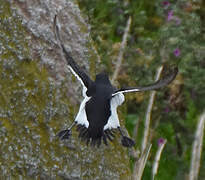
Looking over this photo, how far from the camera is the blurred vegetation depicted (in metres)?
4.12

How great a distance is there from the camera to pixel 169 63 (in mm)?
4172

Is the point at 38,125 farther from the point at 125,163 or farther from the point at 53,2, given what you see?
the point at 53,2

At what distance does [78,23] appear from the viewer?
333 cm

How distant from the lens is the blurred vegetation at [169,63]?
412 cm

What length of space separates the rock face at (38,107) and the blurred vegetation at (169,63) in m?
0.94

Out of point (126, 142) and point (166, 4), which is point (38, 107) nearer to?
point (126, 142)

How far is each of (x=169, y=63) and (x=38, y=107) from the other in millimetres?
1562

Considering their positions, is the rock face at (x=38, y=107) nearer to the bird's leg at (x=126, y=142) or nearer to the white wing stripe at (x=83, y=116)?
the bird's leg at (x=126, y=142)

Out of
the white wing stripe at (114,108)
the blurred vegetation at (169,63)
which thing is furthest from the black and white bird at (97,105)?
the blurred vegetation at (169,63)

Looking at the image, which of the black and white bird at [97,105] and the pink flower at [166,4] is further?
the pink flower at [166,4]

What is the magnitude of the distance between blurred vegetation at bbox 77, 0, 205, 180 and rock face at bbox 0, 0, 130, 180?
0.94m

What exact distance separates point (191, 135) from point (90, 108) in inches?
83.8

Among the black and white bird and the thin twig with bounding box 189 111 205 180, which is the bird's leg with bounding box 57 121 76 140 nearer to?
the black and white bird

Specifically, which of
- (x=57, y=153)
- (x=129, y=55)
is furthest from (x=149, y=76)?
(x=57, y=153)
